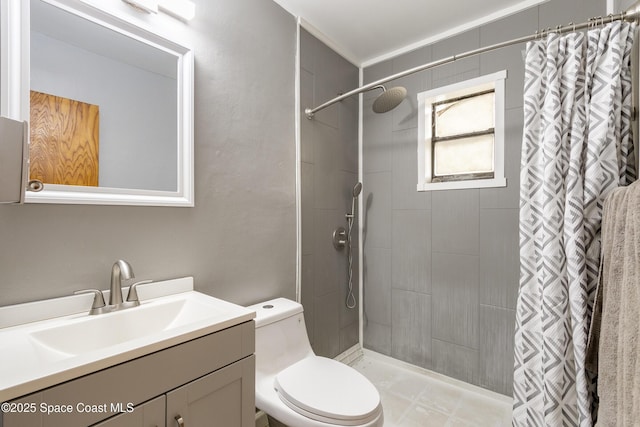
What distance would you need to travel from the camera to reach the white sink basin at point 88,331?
0.65 meters

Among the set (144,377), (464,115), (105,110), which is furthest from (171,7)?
(464,115)

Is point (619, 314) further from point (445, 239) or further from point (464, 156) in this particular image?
point (464, 156)

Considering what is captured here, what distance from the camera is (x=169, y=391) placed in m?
0.82

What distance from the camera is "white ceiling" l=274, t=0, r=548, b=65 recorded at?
1.82m

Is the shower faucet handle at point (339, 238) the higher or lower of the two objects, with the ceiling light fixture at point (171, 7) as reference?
lower

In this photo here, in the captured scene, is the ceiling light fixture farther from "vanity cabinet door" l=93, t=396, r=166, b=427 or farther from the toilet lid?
the toilet lid

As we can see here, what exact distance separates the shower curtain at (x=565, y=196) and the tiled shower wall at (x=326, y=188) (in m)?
1.19

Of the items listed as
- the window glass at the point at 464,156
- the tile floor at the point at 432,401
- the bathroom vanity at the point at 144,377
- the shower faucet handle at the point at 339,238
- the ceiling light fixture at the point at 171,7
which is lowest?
the tile floor at the point at 432,401

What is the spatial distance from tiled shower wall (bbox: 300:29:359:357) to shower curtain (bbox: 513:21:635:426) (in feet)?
3.89

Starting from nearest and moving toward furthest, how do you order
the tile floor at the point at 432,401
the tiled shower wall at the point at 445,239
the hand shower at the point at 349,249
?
the tile floor at the point at 432,401 → the tiled shower wall at the point at 445,239 → the hand shower at the point at 349,249

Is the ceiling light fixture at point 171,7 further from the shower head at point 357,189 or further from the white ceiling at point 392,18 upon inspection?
the shower head at point 357,189

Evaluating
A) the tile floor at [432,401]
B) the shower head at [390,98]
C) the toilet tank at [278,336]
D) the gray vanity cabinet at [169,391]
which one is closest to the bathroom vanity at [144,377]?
the gray vanity cabinet at [169,391]

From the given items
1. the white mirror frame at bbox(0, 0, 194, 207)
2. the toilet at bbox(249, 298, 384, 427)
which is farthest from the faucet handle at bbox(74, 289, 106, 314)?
the toilet at bbox(249, 298, 384, 427)

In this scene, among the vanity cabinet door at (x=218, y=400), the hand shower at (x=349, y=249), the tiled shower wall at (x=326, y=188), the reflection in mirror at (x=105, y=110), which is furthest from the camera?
the hand shower at (x=349, y=249)
